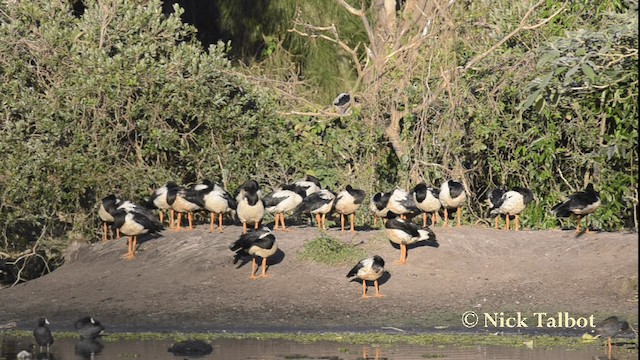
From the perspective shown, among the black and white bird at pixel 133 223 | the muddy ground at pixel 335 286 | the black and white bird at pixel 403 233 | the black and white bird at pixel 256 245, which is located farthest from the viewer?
the black and white bird at pixel 133 223

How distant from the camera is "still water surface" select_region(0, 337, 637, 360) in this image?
44.1 feet

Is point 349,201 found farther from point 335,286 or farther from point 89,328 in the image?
point 89,328

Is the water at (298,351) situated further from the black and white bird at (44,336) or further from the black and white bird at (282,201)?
the black and white bird at (282,201)

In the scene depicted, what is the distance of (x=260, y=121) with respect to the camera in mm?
21812

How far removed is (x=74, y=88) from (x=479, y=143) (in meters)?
7.14

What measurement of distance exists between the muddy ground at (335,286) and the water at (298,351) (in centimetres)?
113

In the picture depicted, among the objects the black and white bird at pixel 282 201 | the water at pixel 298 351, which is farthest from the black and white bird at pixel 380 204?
the water at pixel 298 351

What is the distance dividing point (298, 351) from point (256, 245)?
131 inches

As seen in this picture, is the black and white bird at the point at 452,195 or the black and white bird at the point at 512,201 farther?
the black and white bird at the point at 452,195

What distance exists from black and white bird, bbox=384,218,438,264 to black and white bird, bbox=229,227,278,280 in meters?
1.74

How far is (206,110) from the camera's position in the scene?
21203 millimetres

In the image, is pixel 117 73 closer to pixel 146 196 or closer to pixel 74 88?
pixel 74 88

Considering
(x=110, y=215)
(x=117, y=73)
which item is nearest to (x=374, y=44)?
(x=117, y=73)

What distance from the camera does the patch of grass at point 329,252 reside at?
58.5ft
